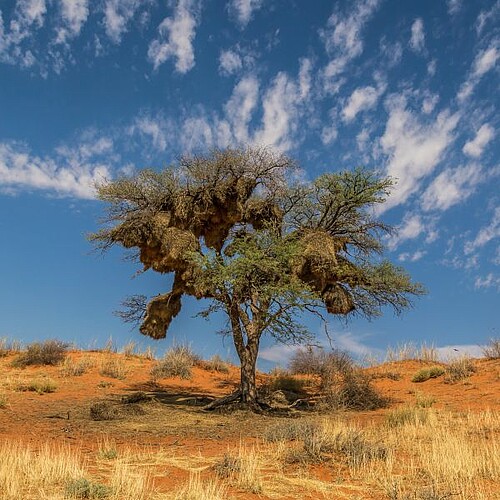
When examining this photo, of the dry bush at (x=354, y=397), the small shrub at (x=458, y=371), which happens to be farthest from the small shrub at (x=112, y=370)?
the small shrub at (x=458, y=371)

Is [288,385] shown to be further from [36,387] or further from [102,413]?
[102,413]

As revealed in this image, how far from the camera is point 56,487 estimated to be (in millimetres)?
7293

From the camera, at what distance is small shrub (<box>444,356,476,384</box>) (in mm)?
24453

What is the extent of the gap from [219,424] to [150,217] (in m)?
9.35

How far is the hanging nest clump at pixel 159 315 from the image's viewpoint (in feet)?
69.4

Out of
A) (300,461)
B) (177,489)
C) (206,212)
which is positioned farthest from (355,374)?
(177,489)

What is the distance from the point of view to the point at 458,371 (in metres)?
24.9

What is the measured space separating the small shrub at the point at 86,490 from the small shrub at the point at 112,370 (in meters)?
20.2

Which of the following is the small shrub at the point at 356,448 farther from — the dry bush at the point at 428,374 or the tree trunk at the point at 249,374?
the dry bush at the point at 428,374

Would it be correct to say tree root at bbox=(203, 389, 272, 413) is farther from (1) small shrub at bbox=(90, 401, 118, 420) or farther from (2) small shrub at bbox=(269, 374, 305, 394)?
(2) small shrub at bbox=(269, 374, 305, 394)

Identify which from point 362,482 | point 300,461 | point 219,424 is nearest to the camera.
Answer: point 362,482

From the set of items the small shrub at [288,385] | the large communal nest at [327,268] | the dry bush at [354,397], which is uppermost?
the large communal nest at [327,268]

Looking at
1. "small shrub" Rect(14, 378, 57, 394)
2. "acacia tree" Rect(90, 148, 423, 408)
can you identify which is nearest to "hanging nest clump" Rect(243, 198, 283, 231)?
"acacia tree" Rect(90, 148, 423, 408)

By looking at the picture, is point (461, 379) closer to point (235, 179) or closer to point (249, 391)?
point (249, 391)
